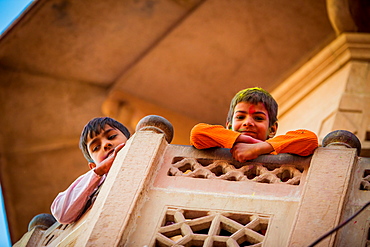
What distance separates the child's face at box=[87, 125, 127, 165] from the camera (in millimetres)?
7195

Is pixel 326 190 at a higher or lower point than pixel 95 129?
lower

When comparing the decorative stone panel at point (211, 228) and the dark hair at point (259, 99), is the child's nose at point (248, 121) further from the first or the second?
the decorative stone panel at point (211, 228)

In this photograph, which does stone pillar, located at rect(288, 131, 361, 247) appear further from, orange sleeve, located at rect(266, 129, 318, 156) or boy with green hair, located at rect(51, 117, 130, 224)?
boy with green hair, located at rect(51, 117, 130, 224)

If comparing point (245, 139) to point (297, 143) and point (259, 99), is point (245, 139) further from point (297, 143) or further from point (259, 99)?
point (259, 99)

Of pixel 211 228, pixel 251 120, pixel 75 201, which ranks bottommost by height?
pixel 211 228

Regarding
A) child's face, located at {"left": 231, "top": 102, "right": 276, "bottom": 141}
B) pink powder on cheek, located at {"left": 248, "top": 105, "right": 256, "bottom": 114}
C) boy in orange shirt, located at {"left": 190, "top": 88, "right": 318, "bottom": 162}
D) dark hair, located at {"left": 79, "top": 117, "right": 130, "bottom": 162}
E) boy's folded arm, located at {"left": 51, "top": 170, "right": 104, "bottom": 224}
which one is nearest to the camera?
boy in orange shirt, located at {"left": 190, "top": 88, "right": 318, "bottom": 162}

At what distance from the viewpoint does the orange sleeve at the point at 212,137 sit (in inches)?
251

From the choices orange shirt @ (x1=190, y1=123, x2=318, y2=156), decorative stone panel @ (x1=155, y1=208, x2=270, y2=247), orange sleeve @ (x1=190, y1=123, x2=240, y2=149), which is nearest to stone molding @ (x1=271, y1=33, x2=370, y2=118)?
orange shirt @ (x1=190, y1=123, x2=318, y2=156)

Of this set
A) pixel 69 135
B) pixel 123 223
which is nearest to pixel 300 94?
pixel 69 135

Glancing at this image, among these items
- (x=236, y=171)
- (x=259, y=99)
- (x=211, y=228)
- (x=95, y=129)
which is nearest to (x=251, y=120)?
(x=259, y=99)

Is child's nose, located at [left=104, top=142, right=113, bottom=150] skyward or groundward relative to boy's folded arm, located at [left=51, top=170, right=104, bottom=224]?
skyward

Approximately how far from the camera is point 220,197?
5.90 metres

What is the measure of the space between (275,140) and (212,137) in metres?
0.43

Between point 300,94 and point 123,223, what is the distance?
7.83m
